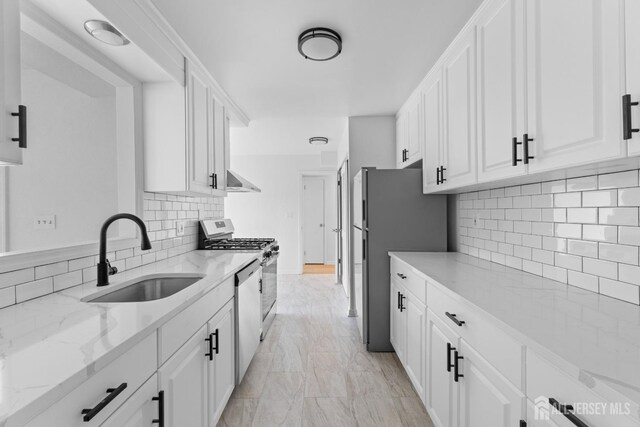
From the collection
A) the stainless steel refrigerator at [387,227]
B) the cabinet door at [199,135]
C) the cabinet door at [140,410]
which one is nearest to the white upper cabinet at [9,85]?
the cabinet door at [140,410]

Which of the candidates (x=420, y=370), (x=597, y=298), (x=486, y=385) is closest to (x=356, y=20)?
(x=597, y=298)

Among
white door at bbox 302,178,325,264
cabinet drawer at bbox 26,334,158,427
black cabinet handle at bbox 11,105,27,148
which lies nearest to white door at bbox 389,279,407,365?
cabinet drawer at bbox 26,334,158,427

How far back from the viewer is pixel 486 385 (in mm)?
1191

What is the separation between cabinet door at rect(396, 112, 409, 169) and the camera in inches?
136

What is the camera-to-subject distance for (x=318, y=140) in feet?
16.9

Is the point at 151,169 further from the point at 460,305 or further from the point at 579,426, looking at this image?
the point at 579,426

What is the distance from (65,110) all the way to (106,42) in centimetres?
62

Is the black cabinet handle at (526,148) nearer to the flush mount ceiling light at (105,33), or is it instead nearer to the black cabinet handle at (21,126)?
the black cabinet handle at (21,126)

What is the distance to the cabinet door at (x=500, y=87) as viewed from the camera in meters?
1.48

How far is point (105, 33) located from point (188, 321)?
4.80 feet

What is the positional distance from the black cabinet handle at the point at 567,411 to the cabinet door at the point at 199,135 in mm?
2239

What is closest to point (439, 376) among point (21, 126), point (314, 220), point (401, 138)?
point (21, 126)

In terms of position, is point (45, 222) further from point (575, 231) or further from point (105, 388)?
point (575, 231)

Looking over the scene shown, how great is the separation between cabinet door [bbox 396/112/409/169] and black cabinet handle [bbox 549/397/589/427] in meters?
2.85
